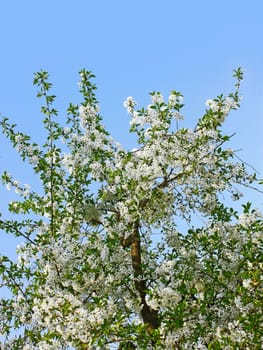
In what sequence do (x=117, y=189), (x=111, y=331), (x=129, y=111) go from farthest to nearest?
(x=129, y=111) < (x=117, y=189) < (x=111, y=331)

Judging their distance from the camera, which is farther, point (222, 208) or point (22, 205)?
point (22, 205)

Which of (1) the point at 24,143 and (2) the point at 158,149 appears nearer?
(2) the point at 158,149

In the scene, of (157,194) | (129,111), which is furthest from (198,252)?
(129,111)

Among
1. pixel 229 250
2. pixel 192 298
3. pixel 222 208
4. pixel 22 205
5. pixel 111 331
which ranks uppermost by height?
pixel 22 205

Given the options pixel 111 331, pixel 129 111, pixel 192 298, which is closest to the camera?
pixel 111 331

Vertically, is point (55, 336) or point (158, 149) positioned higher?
point (158, 149)

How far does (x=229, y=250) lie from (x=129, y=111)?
2972mm

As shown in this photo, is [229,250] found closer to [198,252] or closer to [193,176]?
[198,252]

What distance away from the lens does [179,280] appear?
9234mm

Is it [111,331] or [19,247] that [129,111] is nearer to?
[19,247]

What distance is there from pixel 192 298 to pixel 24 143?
3988 millimetres

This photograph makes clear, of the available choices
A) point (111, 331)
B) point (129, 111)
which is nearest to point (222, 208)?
point (129, 111)

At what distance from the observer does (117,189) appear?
9.71 meters

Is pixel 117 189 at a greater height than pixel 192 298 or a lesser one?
greater
